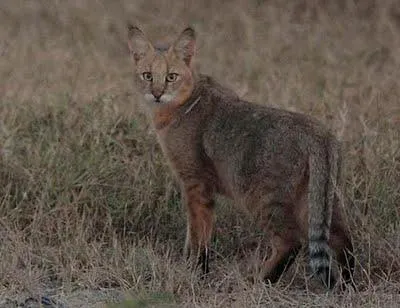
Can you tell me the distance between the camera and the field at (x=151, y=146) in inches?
247

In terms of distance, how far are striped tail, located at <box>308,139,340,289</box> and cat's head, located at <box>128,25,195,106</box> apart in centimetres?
95

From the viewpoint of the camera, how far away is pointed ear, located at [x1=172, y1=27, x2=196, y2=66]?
6695mm

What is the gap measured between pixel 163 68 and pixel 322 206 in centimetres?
120

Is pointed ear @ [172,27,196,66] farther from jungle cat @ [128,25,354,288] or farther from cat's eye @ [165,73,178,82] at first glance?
cat's eye @ [165,73,178,82]

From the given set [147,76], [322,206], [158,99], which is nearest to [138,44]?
[147,76]

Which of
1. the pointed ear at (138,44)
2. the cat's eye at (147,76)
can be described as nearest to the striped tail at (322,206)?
the cat's eye at (147,76)

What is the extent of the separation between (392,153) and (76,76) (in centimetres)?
276

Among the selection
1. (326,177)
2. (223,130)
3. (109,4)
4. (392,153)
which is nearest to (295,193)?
(326,177)

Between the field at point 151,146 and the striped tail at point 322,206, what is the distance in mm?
224

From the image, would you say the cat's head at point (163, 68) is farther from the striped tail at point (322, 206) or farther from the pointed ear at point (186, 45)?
the striped tail at point (322, 206)

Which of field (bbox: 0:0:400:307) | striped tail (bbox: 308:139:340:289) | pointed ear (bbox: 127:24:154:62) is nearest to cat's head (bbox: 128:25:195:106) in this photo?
pointed ear (bbox: 127:24:154:62)

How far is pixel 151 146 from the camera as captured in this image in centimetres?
770

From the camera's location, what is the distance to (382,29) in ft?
34.4

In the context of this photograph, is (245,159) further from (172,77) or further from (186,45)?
(186,45)
